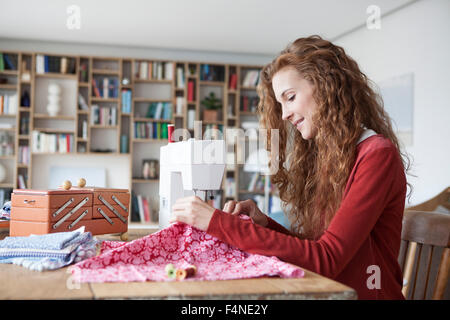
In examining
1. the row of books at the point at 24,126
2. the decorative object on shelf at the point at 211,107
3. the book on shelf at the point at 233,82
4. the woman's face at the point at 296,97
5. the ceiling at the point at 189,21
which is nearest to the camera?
the woman's face at the point at 296,97

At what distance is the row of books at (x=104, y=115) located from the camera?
20.6 feet

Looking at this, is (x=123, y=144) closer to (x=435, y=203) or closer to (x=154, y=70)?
(x=154, y=70)

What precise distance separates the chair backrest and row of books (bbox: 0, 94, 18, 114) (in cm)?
588

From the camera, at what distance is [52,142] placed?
6152 mm

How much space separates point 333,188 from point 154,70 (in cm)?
539

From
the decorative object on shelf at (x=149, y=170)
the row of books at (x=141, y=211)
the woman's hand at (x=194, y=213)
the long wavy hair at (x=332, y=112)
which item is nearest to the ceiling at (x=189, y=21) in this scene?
the decorative object on shelf at (x=149, y=170)

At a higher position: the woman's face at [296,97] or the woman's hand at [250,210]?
the woman's face at [296,97]

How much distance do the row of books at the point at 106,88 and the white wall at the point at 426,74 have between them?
3708mm

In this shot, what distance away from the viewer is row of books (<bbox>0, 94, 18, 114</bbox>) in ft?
20.0

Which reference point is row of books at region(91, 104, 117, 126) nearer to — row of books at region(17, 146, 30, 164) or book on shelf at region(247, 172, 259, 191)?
row of books at region(17, 146, 30, 164)

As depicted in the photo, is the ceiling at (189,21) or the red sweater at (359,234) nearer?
the red sweater at (359,234)

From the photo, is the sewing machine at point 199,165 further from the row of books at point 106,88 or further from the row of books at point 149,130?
the row of books at point 106,88

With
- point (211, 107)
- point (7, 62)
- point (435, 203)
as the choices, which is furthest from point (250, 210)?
point (7, 62)
